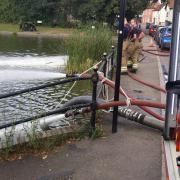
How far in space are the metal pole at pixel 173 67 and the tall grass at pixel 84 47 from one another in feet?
37.1

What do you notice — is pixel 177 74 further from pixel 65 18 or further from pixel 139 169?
pixel 65 18

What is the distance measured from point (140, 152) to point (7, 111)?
435cm

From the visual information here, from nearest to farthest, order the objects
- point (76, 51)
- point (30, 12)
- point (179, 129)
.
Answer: point (179, 129) → point (76, 51) → point (30, 12)

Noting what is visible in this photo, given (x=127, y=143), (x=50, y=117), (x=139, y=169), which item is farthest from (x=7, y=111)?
(x=139, y=169)

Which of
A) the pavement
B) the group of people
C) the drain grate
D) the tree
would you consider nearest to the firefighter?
the group of people

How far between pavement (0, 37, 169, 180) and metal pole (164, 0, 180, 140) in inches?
57.8

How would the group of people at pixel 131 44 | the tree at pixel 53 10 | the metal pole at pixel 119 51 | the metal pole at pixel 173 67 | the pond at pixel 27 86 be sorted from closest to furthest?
the metal pole at pixel 173 67
the metal pole at pixel 119 51
the pond at pixel 27 86
the group of people at pixel 131 44
the tree at pixel 53 10

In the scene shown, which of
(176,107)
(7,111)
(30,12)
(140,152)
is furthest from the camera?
(30,12)

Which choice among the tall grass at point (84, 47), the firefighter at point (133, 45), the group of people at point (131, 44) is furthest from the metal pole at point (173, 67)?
the firefighter at point (133, 45)

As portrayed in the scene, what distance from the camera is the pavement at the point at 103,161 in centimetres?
577

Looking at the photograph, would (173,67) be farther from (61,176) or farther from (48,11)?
(48,11)

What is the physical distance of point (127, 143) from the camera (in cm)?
697

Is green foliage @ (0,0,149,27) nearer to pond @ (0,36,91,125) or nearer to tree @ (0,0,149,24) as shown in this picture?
tree @ (0,0,149,24)

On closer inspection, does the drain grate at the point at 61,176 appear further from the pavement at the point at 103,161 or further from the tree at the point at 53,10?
the tree at the point at 53,10
